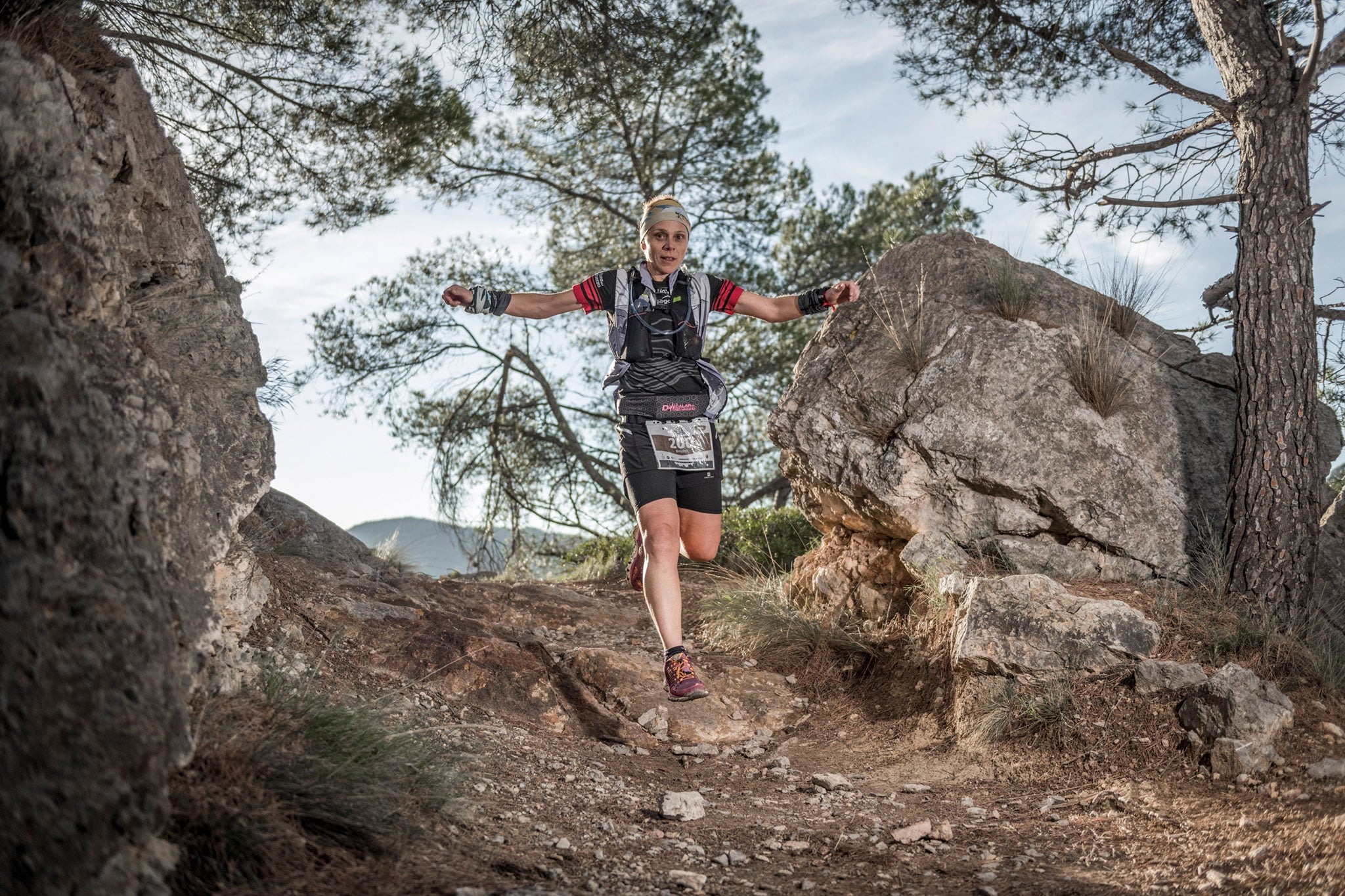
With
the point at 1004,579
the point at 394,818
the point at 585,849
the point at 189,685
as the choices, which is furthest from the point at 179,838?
the point at 1004,579

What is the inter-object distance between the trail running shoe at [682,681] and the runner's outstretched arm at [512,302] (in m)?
1.79

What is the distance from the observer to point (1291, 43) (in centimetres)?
564

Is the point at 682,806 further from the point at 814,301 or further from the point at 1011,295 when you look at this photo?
the point at 1011,295

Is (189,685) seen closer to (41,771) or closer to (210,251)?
(41,771)

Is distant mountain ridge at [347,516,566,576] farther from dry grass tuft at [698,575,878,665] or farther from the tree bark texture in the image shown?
the tree bark texture

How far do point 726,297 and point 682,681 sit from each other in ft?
6.64

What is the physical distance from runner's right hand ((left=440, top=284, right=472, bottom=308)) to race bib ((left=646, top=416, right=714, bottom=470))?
1066 millimetres

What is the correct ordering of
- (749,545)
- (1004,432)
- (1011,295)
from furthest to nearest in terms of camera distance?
(749,545), (1011,295), (1004,432)

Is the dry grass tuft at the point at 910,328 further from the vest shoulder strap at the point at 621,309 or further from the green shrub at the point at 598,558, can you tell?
the green shrub at the point at 598,558

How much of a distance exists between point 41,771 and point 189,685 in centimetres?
75

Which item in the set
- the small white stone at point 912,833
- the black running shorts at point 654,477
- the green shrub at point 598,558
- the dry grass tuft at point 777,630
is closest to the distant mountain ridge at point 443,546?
the green shrub at point 598,558

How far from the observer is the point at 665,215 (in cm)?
463

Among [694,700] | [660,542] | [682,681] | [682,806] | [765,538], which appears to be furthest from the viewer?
[765,538]

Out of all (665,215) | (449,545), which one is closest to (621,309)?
(665,215)
